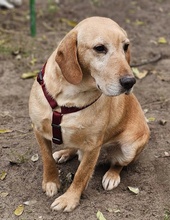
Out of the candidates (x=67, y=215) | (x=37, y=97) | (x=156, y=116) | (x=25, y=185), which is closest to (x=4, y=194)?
(x=25, y=185)

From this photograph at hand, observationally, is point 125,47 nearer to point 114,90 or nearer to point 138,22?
point 114,90

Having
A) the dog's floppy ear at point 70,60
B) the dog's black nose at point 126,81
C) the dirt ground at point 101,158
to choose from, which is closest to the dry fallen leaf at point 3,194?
the dirt ground at point 101,158

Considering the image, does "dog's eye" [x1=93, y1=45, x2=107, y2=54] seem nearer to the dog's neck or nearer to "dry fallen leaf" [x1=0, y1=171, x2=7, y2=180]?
the dog's neck

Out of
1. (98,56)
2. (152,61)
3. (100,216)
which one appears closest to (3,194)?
(100,216)

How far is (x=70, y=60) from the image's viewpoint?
10.4ft

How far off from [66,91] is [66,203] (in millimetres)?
898

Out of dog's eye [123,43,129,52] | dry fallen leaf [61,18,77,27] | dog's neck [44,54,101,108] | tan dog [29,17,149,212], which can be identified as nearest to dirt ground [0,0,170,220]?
dry fallen leaf [61,18,77,27]

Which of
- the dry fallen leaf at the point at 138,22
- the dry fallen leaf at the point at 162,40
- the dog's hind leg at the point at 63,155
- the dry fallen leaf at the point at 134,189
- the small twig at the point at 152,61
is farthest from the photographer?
the dry fallen leaf at the point at 138,22

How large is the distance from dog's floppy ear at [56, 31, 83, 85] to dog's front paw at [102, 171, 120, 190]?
1.08 metres

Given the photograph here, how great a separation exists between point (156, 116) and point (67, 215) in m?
1.82

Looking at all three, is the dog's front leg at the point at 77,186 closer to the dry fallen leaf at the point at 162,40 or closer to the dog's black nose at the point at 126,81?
the dog's black nose at the point at 126,81

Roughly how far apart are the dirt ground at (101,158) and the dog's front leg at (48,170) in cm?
7

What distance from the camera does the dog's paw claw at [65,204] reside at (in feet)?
11.9

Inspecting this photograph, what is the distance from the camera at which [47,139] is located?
12.1 ft
